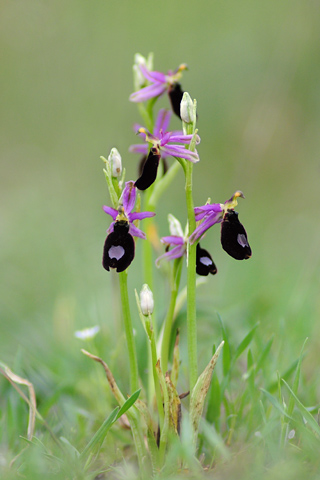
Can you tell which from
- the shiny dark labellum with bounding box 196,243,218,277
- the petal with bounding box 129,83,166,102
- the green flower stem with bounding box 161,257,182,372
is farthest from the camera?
the petal with bounding box 129,83,166,102

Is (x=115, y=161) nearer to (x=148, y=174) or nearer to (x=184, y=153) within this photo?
(x=148, y=174)

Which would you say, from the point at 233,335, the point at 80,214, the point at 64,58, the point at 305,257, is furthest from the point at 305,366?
the point at 64,58

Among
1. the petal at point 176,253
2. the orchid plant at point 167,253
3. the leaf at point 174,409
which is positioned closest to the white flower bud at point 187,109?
the orchid plant at point 167,253

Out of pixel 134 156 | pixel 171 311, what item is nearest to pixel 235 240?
pixel 171 311

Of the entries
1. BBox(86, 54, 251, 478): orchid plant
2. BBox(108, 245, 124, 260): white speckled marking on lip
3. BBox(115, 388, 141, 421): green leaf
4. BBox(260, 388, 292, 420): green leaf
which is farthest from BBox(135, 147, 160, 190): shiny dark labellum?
BBox(260, 388, 292, 420): green leaf

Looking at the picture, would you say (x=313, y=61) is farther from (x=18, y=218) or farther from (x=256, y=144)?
(x=18, y=218)

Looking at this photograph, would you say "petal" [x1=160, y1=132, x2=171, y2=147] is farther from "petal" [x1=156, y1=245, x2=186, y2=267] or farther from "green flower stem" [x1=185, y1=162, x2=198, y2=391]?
"petal" [x1=156, y1=245, x2=186, y2=267]
